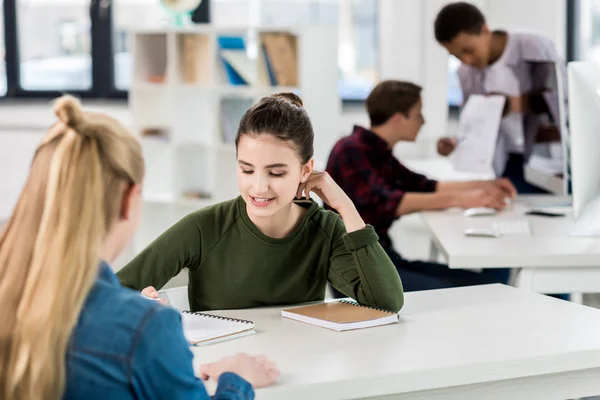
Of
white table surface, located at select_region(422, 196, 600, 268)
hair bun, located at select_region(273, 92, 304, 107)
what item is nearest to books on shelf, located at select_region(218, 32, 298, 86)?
white table surface, located at select_region(422, 196, 600, 268)

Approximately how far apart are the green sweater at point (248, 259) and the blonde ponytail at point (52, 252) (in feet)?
3.05

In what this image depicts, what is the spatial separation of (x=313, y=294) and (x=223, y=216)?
11.0 inches

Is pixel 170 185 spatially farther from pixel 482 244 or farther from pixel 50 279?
pixel 50 279

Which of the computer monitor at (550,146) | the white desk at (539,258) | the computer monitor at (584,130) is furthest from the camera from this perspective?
the computer monitor at (550,146)

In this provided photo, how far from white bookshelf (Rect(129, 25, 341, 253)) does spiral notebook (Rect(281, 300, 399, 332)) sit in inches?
123

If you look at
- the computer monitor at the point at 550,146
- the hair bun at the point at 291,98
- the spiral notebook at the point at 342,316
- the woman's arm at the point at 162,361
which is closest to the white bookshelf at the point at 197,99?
the computer monitor at the point at 550,146

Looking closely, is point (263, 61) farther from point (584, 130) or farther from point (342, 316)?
point (342, 316)

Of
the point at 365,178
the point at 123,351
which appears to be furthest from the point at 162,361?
the point at 365,178

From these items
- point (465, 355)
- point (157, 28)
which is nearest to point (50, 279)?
point (465, 355)

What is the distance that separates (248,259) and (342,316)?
34 centimetres

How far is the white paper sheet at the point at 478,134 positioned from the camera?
3.61m

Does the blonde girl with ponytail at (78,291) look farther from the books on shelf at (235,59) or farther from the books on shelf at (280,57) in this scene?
the books on shelf at (235,59)

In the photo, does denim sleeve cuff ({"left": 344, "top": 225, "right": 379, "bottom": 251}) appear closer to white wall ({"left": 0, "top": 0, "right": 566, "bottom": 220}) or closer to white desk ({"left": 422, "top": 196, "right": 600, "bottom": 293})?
white desk ({"left": 422, "top": 196, "right": 600, "bottom": 293})

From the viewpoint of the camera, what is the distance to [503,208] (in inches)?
136
